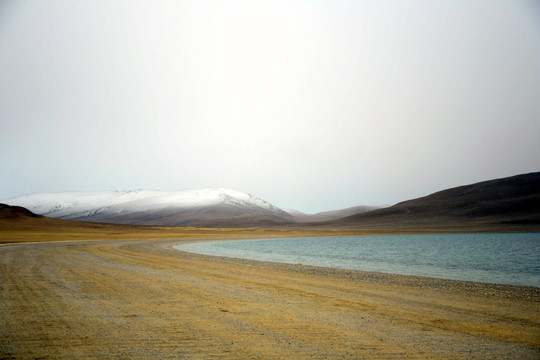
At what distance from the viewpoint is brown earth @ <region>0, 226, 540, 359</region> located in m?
6.98

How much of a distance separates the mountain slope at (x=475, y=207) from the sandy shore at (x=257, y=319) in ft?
404

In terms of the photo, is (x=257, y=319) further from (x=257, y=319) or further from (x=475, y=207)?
(x=475, y=207)

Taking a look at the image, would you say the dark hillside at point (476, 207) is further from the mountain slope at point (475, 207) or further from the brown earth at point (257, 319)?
the brown earth at point (257, 319)

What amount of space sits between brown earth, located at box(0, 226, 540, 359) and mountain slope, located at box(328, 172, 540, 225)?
403 feet

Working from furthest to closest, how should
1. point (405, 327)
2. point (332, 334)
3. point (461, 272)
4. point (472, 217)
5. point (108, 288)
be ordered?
point (472, 217) < point (461, 272) < point (108, 288) < point (405, 327) < point (332, 334)

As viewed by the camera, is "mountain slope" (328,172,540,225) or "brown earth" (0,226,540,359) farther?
"mountain slope" (328,172,540,225)

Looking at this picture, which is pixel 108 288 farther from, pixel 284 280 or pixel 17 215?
pixel 17 215

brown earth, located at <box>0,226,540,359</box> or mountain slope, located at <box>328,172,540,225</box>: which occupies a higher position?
mountain slope, located at <box>328,172,540,225</box>

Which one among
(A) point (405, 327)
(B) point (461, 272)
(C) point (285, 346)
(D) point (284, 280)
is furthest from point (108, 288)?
(B) point (461, 272)

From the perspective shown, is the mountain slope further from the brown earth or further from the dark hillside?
the brown earth

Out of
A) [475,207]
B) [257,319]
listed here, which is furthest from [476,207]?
[257,319]

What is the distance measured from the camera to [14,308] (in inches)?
394


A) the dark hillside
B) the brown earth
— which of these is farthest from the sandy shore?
the dark hillside

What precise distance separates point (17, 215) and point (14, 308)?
120480 millimetres
